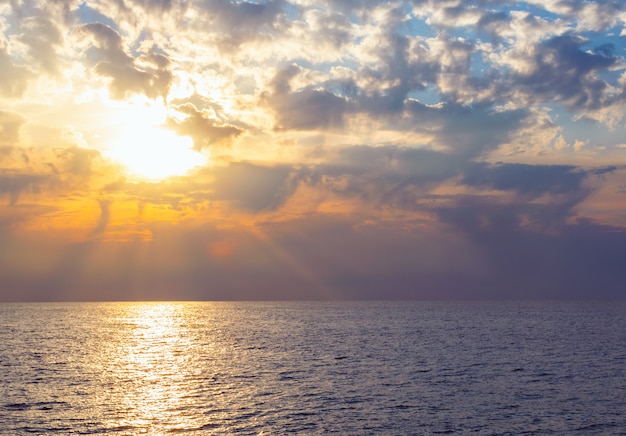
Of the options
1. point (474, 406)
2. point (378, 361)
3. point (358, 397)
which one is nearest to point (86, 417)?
point (358, 397)

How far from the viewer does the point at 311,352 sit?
10531 cm

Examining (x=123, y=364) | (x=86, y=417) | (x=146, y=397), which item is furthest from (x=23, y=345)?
(x=86, y=417)

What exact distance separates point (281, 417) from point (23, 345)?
3544 inches

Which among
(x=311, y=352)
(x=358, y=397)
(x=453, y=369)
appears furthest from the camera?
(x=311, y=352)

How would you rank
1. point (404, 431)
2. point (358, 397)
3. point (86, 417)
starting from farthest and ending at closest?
point (358, 397) → point (86, 417) → point (404, 431)

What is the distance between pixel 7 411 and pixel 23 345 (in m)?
74.9

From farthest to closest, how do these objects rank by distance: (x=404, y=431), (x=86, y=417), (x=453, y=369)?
(x=453, y=369) < (x=86, y=417) < (x=404, y=431)

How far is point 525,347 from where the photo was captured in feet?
374

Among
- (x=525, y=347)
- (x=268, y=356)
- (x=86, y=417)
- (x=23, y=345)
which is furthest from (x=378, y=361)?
(x=23, y=345)

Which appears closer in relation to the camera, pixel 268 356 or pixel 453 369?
pixel 453 369

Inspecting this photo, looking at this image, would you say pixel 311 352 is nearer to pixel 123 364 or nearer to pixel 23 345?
pixel 123 364

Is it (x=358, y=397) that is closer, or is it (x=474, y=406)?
(x=474, y=406)

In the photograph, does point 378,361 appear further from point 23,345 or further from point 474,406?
point 23,345

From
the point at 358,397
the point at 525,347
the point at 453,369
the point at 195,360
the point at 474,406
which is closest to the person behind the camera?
the point at 474,406
